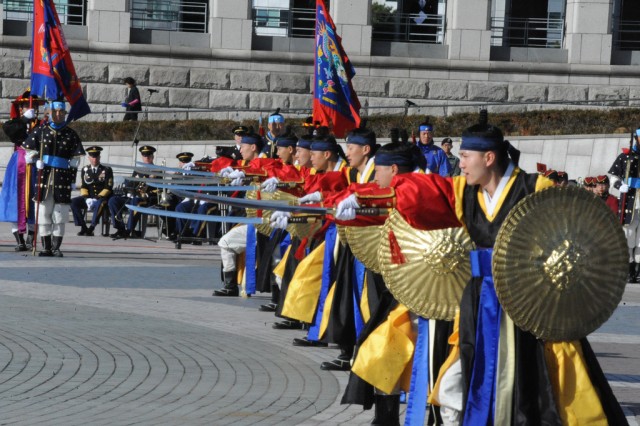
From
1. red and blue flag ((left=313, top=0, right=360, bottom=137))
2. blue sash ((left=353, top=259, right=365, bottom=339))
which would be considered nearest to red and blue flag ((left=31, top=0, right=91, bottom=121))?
red and blue flag ((left=313, top=0, right=360, bottom=137))

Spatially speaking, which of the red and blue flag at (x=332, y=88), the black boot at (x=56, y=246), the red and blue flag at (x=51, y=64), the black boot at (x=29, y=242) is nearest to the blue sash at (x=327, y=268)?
the red and blue flag at (x=332, y=88)

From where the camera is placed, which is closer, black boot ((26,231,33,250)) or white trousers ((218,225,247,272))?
white trousers ((218,225,247,272))

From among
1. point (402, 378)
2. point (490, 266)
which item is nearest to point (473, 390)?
point (490, 266)

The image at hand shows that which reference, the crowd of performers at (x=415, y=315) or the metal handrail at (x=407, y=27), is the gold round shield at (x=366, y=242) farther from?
the metal handrail at (x=407, y=27)

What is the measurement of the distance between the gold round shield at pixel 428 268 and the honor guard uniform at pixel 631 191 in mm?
10918

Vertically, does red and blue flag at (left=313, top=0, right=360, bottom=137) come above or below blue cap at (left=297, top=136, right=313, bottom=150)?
above

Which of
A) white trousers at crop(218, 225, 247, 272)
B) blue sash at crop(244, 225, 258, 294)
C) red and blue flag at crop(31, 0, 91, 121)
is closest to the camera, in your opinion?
blue sash at crop(244, 225, 258, 294)

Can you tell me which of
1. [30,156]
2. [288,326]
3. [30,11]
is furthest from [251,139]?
[30,11]

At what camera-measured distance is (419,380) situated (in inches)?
278

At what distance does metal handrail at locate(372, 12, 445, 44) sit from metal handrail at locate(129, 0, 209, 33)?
Result: 4.01m

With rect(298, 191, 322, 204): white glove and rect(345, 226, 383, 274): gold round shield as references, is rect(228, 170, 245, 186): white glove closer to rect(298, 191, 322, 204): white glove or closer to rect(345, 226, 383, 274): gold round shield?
rect(298, 191, 322, 204): white glove

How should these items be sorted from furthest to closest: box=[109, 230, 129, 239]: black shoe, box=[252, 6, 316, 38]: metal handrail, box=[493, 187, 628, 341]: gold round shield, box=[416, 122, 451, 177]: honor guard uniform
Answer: box=[252, 6, 316, 38]: metal handrail < box=[109, 230, 129, 239]: black shoe < box=[416, 122, 451, 177]: honor guard uniform < box=[493, 187, 628, 341]: gold round shield

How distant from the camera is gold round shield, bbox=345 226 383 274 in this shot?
8.52m

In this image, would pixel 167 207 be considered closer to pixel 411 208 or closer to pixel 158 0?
→ pixel 158 0
